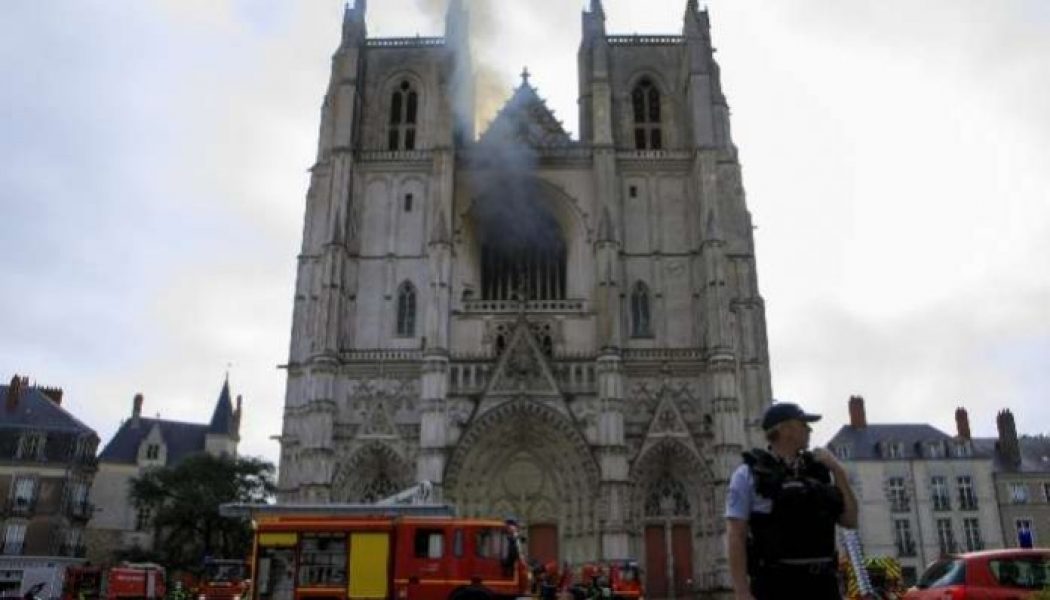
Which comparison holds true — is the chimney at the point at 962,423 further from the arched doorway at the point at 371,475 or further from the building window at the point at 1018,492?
the arched doorway at the point at 371,475

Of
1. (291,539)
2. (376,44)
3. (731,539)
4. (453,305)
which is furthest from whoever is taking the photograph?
(376,44)

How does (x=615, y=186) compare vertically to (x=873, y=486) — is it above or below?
above

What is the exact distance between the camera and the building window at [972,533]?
40.8 metres

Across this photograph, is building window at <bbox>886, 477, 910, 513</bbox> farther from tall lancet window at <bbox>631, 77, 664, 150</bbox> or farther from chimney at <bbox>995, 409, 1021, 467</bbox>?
tall lancet window at <bbox>631, 77, 664, 150</bbox>

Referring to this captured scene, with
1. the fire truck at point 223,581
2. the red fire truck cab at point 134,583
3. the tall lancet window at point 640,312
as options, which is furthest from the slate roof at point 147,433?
the tall lancet window at point 640,312

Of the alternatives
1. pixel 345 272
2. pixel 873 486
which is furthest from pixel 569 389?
pixel 873 486

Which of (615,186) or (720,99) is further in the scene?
(720,99)

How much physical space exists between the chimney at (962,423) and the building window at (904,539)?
17.6 feet

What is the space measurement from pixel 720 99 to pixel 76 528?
3498 centimetres

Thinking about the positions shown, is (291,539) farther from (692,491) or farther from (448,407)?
(692,491)

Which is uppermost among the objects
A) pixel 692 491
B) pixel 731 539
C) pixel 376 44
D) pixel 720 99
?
pixel 376 44

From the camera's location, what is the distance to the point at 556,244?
35250mm

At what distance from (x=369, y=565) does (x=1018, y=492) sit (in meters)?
37.9

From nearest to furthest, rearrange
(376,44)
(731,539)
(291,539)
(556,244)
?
(731,539), (291,539), (556,244), (376,44)
